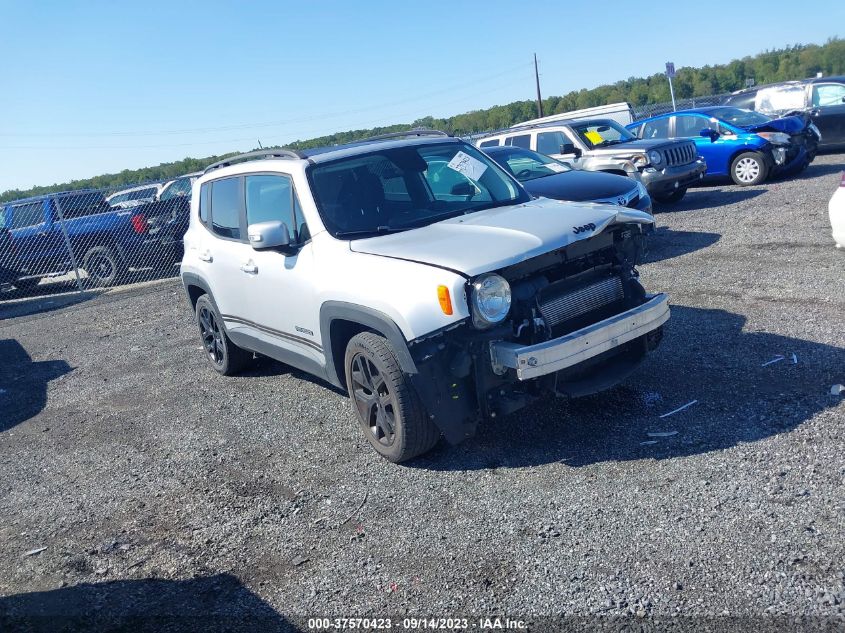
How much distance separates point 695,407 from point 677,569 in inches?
70.8

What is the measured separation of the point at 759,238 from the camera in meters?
9.65

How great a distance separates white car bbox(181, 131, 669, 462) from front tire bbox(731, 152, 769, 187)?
1000 cm

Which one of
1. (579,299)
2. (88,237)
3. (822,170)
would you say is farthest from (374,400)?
(822,170)

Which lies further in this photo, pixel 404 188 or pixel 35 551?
pixel 404 188

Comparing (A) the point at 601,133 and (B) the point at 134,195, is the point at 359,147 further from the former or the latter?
(B) the point at 134,195

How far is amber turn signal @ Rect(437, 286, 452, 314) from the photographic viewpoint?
4109 millimetres

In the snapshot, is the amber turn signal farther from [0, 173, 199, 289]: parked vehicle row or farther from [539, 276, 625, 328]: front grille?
[0, 173, 199, 289]: parked vehicle row

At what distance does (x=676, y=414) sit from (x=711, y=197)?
395 inches

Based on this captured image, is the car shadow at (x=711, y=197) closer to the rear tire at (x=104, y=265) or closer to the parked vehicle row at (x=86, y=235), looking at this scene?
the parked vehicle row at (x=86, y=235)

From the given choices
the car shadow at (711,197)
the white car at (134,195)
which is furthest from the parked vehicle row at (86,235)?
the car shadow at (711,197)

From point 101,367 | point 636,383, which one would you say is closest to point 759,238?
point 636,383

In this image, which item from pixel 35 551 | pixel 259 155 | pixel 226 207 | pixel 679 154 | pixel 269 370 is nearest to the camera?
pixel 35 551

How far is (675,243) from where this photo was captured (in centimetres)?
1018

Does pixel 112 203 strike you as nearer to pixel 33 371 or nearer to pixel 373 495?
pixel 33 371
